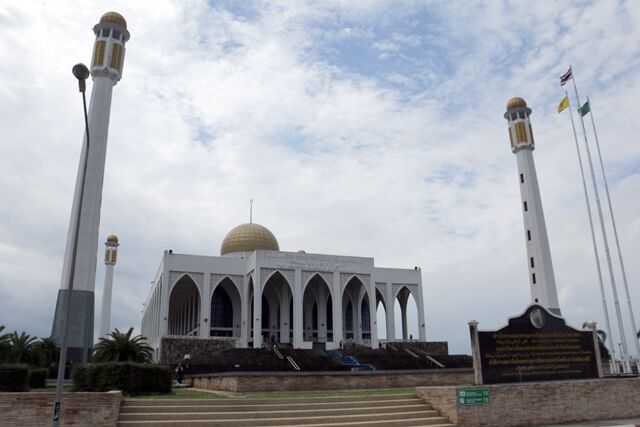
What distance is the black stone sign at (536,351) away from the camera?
54.6 ft

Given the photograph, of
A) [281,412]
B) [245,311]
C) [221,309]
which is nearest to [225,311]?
[221,309]

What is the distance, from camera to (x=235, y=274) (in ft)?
149

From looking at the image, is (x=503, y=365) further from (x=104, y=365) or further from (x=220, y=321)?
(x=220, y=321)

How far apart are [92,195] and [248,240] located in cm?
1765

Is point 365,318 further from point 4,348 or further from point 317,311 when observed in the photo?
point 4,348

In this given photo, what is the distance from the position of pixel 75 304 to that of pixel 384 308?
2762 cm

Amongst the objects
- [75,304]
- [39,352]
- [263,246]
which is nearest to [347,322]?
[263,246]

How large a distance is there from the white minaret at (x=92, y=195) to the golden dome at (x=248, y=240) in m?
16.4

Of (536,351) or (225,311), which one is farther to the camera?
(225,311)

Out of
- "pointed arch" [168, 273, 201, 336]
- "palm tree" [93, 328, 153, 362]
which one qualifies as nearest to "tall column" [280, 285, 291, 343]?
"pointed arch" [168, 273, 201, 336]

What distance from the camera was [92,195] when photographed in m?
35.4

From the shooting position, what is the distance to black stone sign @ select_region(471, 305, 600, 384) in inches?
656

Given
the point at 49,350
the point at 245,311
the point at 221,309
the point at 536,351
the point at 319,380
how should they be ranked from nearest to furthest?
the point at 536,351, the point at 319,380, the point at 49,350, the point at 245,311, the point at 221,309

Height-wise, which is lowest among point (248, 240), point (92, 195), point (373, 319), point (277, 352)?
point (277, 352)
